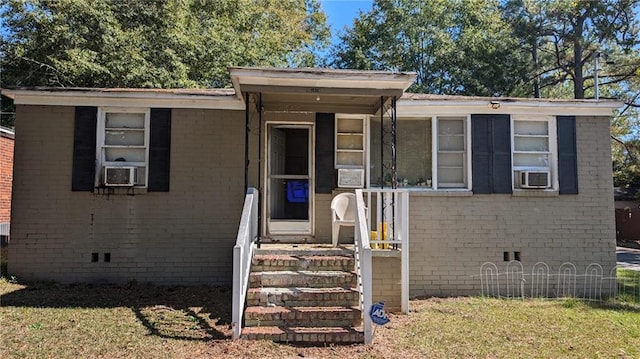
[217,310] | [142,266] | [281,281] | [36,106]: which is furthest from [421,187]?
[36,106]

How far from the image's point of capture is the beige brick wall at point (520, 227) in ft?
25.2

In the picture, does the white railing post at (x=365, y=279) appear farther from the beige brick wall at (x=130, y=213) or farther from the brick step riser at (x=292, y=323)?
the beige brick wall at (x=130, y=213)

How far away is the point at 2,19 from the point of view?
557 inches

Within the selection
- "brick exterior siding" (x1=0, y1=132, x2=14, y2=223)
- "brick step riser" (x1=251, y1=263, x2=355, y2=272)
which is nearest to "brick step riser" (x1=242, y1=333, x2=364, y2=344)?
"brick step riser" (x1=251, y1=263, x2=355, y2=272)

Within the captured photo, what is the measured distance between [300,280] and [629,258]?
15.6 metres

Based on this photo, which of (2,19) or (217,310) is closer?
(217,310)

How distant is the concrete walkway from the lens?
13988 mm

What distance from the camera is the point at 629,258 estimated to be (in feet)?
53.5

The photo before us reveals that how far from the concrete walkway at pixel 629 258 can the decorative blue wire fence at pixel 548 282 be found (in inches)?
265

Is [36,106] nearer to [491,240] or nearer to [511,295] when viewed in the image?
[491,240]

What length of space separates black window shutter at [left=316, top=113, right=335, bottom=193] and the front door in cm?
19

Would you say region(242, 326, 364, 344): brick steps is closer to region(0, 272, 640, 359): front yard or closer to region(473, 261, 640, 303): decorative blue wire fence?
region(0, 272, 640, 359): front yard

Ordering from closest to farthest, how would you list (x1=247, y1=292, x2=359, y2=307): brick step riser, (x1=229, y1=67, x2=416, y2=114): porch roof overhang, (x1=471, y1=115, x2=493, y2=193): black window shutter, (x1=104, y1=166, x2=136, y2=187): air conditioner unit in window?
(x1=247, y1=292, x2=359, y2=307): brick step riser, (x1=229, y1=67, x2=416, y2=114): porch roof overhang, (x1=104, y1=166, x2=136, y2=187): air conditioner unit in window, (x1=471, y1=115, x2=493, y2=193): black window shutter

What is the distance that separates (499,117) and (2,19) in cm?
1514
